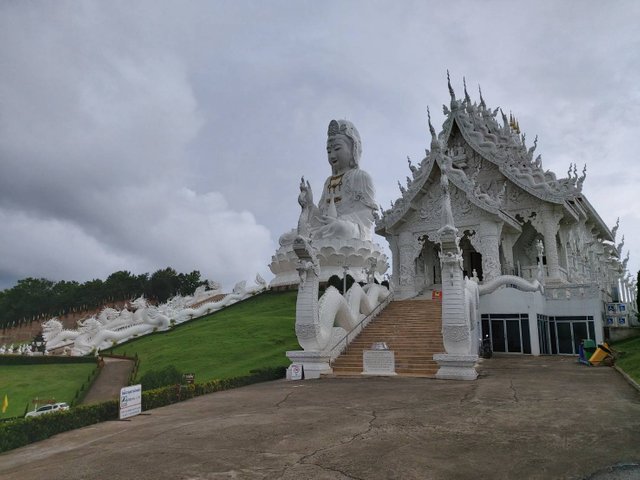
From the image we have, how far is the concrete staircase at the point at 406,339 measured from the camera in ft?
48.3

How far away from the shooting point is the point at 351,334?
17656 millimetres

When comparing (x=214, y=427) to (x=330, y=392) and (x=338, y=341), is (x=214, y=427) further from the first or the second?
(x=338, y=341)

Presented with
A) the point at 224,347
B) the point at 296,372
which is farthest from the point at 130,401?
the point at 224,347

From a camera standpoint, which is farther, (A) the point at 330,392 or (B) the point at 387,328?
(B) the point at 387,328

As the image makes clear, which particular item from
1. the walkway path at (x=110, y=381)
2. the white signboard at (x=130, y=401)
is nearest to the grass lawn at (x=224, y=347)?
the walkway path at (x=110, y=381)

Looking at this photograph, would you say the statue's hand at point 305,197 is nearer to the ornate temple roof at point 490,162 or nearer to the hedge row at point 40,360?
the ornate temple roof at point 490,162

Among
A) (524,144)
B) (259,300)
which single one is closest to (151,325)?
(259,300)

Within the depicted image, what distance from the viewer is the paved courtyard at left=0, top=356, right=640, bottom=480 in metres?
5.04

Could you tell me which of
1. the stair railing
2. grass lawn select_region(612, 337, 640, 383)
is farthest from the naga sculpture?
grass lawn select_region(612, 337, 640, 383)

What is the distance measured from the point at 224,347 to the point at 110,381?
4906 millimetres

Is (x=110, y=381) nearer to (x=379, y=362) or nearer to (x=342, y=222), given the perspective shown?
(x=379, y=362)

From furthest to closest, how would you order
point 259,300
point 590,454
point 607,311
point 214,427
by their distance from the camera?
1. point 259,300
2. point 607,311
3. point 214,427
4. point 590,454

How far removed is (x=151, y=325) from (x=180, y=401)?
74.2ft

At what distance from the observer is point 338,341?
53.9ft
